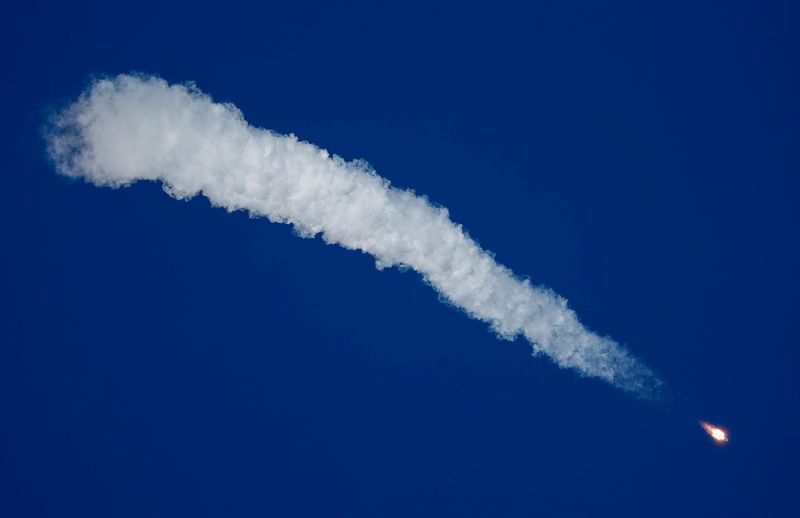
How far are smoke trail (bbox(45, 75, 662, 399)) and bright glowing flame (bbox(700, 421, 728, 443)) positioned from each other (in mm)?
556

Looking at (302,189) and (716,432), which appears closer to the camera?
(302,189)

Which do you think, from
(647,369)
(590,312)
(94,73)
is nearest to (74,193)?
(94,73)

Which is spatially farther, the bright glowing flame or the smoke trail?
the bright glowing flame

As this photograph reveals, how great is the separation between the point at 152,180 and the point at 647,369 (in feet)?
13.4

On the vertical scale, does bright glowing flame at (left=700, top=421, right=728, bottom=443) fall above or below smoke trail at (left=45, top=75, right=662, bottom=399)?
above

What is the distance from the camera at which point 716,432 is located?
430 cm

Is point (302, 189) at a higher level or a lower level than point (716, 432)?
lower

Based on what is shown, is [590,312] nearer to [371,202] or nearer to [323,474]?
[371,202]

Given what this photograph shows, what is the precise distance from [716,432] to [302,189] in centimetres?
398

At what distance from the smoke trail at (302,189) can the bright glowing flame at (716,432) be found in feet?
1.82

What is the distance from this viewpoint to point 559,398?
165 inches

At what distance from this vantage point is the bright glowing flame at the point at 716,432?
429cm

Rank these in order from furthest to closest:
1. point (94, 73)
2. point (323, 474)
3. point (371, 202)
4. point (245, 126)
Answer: point (323, 474), point (371, 202), point (245, 126), point (94, 73)

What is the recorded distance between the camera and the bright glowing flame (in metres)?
4.29
